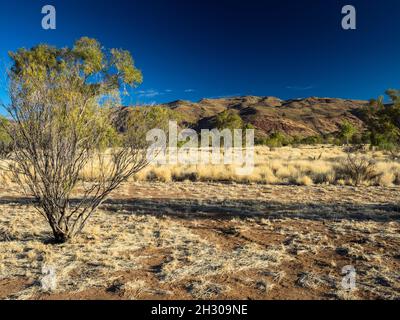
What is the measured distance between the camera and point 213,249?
21.1ft

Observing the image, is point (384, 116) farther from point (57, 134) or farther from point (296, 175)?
point (57, 134)

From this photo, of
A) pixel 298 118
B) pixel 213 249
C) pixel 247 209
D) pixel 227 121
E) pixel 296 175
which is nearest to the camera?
pixel 213 249

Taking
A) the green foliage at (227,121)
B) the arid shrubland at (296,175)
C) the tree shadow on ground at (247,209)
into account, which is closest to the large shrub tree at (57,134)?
the tree shadow on ground at (247,209)

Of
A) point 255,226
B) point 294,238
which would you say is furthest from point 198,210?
point 294,238

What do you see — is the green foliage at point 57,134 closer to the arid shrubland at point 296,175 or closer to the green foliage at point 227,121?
the arid shrubland at point 296,175

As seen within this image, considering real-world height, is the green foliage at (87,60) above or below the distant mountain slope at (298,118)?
below

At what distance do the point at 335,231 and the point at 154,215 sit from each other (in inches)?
193

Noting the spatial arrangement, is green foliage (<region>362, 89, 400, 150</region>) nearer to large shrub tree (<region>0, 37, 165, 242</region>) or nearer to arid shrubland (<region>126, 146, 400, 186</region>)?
arid shrubland (<region>126, 146, 400, 186</region>)

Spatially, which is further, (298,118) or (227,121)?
(298,118)

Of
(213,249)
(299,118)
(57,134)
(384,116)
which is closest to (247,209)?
(213,249)

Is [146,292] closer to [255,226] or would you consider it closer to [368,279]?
[368,279]

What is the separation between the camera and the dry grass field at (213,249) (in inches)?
185

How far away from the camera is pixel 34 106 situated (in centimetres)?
629

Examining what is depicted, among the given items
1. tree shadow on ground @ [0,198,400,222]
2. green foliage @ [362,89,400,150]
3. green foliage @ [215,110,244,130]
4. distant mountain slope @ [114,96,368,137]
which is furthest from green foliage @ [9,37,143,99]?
distant mountain slope @ [114,96,368,137]
